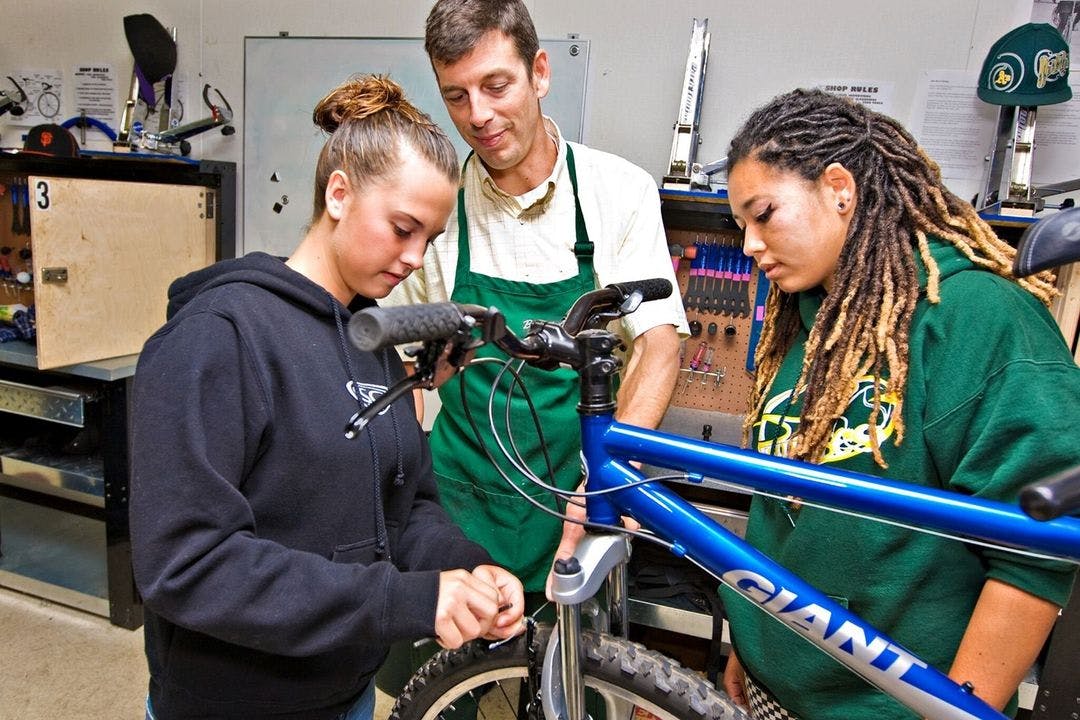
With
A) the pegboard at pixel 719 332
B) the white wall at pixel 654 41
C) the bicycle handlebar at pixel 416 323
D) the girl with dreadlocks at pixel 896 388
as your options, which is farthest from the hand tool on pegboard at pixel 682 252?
the bicycle handlebar at pixel 416 323

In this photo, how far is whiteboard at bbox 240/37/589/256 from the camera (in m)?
2.32

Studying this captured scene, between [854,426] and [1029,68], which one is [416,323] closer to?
[854,426]

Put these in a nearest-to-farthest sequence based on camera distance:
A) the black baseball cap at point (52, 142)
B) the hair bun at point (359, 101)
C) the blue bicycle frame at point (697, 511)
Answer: the blue bicycle frame at point (697, 511) → the hair bun at point (359, 101) → the black baseball cap at point (52, 142)

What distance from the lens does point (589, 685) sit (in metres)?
0.86

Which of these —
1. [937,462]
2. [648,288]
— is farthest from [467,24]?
[937,462]

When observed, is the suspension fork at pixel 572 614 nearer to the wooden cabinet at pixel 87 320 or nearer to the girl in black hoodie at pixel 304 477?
the girl in black hoodie at pixel 304 477

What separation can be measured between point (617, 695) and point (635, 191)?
2.99 feet

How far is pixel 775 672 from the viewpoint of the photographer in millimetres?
949

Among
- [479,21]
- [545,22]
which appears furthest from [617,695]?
[545,22]

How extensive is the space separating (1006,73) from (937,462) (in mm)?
1477

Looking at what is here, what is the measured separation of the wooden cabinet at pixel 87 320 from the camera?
1984mm

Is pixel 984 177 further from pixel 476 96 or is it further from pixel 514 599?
pixel 514 599

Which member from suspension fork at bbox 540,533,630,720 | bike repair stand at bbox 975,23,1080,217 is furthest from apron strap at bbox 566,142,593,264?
bike repair stand at bbox 975,23,1080,217

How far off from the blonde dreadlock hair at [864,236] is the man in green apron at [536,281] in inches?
16.9
